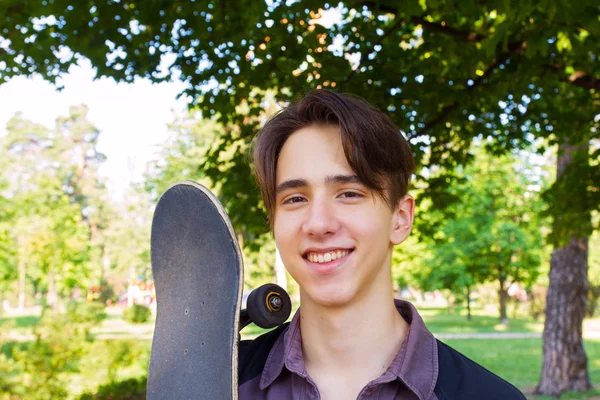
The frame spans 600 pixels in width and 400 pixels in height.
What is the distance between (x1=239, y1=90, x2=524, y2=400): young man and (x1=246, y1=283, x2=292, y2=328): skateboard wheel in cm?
5

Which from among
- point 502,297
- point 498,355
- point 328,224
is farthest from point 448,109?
point 502,297

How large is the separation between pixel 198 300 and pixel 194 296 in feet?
0.07

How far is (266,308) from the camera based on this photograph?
1.83 m

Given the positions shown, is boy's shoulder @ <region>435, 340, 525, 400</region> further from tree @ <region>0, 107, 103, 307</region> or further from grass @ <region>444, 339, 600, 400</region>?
tree @ <region>0, 107, 103, 307</region>

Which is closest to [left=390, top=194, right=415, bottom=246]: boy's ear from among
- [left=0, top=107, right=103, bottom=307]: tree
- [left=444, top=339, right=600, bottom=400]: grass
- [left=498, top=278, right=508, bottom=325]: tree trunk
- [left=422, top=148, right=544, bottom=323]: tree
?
[left=444, top=339, right=600, bottom=400]: grass

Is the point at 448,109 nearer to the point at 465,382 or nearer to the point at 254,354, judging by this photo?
the point at 254,354

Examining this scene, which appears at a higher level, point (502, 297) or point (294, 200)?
point (294, 200)

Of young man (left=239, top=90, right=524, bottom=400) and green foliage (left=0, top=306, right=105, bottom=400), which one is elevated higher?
young man (left=239, top=90, right=524, bottom=400)

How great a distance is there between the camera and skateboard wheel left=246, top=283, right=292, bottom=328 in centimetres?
182

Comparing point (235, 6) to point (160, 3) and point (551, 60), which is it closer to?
point (160, 3)

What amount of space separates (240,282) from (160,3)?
4604mm

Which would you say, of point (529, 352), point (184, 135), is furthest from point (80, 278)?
point (529, 352)

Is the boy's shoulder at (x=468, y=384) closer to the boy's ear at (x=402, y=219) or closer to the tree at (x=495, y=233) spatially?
the boy's ear at (x=402, y=219)

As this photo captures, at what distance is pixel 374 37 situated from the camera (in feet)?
19.8
